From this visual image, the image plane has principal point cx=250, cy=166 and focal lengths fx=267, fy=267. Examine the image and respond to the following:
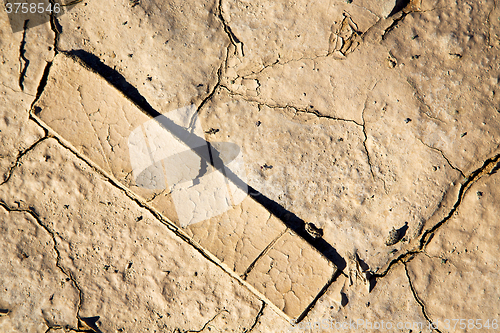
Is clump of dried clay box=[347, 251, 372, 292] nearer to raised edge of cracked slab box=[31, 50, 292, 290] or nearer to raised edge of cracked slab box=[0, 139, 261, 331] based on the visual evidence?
raised edge of cracked slab box=[31, 50, 292, 290]

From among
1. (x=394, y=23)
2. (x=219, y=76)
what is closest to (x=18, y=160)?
(x=219, y=76)

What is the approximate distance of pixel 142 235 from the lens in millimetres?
2439

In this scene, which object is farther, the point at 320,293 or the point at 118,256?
the point at 118,256

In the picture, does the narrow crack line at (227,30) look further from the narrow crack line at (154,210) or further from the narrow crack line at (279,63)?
the narrow crack line at (154,210)

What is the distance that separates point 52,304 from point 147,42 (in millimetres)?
2557

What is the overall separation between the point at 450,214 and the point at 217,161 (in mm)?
2123

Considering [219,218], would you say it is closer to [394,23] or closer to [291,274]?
[291,274]

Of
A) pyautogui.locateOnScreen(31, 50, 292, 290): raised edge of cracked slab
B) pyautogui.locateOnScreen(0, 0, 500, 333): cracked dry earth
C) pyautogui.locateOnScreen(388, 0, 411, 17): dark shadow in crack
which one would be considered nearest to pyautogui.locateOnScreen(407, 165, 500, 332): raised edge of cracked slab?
pyautogui.locateOnScreen(0, 0, 500, 333): cracked dry earth

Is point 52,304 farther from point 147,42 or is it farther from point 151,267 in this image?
point 147,42

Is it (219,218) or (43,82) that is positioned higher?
(219,218)

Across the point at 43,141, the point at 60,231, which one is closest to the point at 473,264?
the point at 60,231

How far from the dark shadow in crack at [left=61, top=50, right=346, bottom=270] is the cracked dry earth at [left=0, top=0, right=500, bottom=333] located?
0.04 feet

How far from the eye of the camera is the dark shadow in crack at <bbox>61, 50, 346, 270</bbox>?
2377mm

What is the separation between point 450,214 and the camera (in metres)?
2.38
